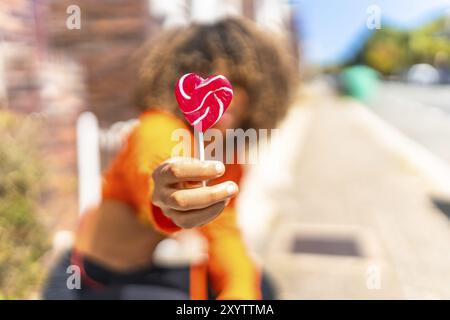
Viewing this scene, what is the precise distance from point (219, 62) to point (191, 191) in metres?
0.56

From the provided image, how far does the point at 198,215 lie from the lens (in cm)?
100

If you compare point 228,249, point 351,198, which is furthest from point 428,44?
point 228,249

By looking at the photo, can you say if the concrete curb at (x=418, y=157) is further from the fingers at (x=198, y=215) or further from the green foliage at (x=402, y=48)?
the green foliage at (x=402, y=48)

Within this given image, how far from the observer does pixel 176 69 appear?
1449 mm

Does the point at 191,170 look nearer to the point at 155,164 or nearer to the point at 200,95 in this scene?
the point at 200,95

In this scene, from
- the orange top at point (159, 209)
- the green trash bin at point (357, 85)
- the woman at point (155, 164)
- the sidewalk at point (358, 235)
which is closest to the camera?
the orange top at point (159, 209)

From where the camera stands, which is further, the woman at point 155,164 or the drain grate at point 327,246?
the drain grate at point 327,246

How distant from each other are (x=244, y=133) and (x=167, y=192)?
69 centimetres

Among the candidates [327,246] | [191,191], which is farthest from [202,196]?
[327,246]

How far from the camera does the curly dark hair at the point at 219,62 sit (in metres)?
1.41

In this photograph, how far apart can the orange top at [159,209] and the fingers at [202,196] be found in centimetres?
22

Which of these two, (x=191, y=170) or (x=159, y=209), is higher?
(x=191, y=170)

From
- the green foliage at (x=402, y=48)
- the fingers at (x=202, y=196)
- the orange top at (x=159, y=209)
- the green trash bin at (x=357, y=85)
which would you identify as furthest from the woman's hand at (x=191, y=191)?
the green foliage at (x=402, y=48)

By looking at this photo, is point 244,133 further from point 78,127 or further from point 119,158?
point 78,127
